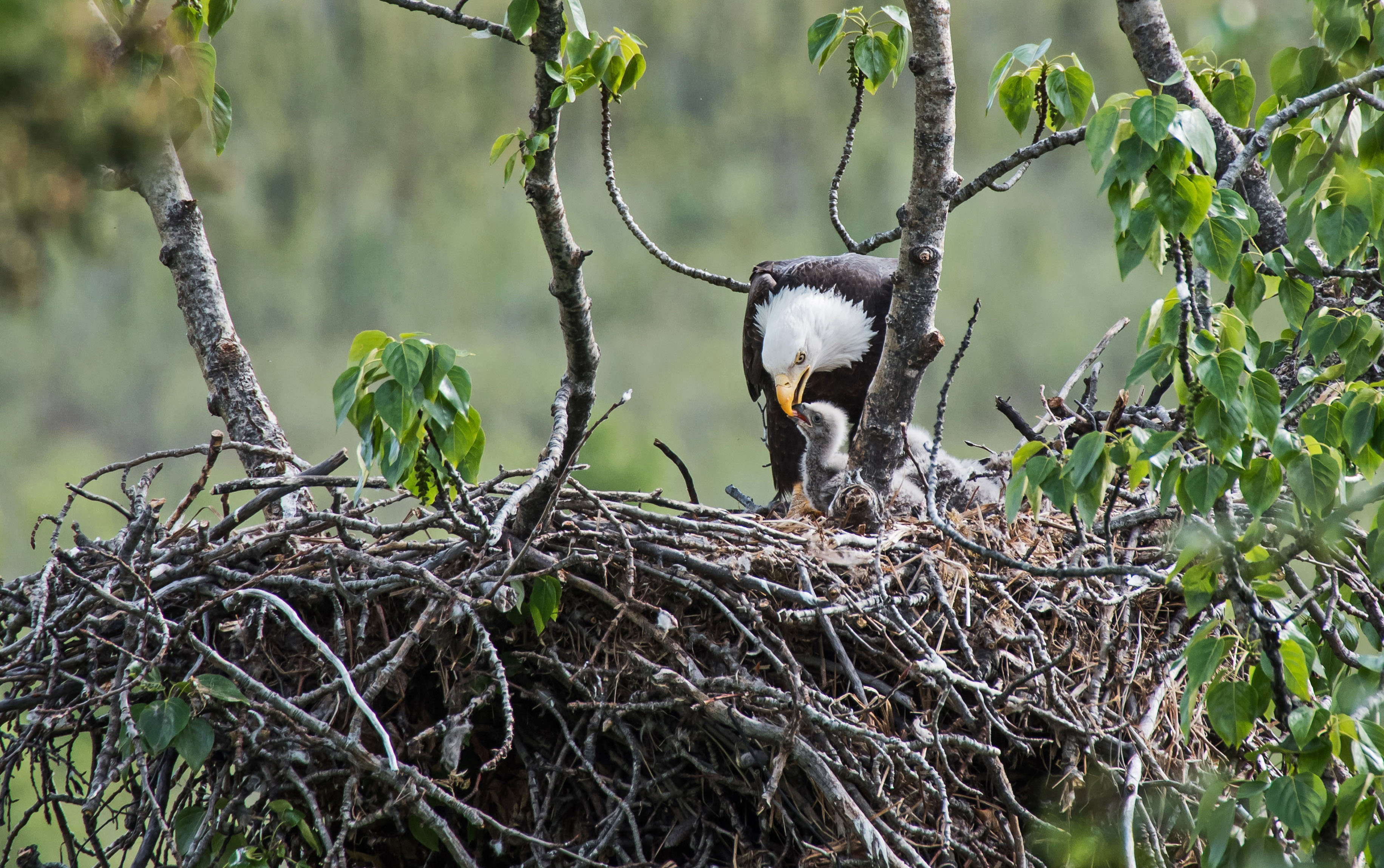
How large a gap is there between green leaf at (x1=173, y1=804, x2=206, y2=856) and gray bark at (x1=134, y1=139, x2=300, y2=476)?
1032 mm

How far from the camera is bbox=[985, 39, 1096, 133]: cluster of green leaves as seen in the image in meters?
1.82

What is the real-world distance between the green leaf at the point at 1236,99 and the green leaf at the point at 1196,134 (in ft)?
2.34

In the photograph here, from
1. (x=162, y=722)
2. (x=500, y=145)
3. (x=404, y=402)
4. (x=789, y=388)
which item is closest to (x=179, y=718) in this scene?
(x=162, y=722)

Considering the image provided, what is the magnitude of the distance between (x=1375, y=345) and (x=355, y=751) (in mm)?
1657

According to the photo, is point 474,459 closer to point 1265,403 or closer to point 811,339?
point 1265,403

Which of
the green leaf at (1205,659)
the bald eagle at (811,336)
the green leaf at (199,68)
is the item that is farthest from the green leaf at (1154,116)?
the bald eagle at (811,336)

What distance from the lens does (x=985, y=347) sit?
1394 cm

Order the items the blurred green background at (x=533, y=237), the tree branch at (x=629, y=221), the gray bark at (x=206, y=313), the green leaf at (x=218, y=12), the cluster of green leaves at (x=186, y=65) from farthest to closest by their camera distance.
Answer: the blurred green background at (x=533, y=237) < the gray bark at (x=206, y=313) < the green leaf at (x=218, y=12) < the tree branch at (x=629, y=221) < the cluster of green leaves at (x=186, y=65)

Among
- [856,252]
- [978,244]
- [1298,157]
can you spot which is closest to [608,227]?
[978,244]

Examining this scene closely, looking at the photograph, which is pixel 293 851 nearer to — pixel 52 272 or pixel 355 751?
pixel 355 751

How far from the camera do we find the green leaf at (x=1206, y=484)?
Result: 4.18ft

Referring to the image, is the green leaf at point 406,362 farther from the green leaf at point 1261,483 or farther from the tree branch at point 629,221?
the green leaf at point 1261,483

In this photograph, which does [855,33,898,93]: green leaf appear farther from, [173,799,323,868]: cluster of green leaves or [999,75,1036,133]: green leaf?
[173,799,323,868]: cluster of green leaves

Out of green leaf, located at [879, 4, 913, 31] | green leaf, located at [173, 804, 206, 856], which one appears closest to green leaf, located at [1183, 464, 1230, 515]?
green leaf, located at [879, 4, 913, 31]
